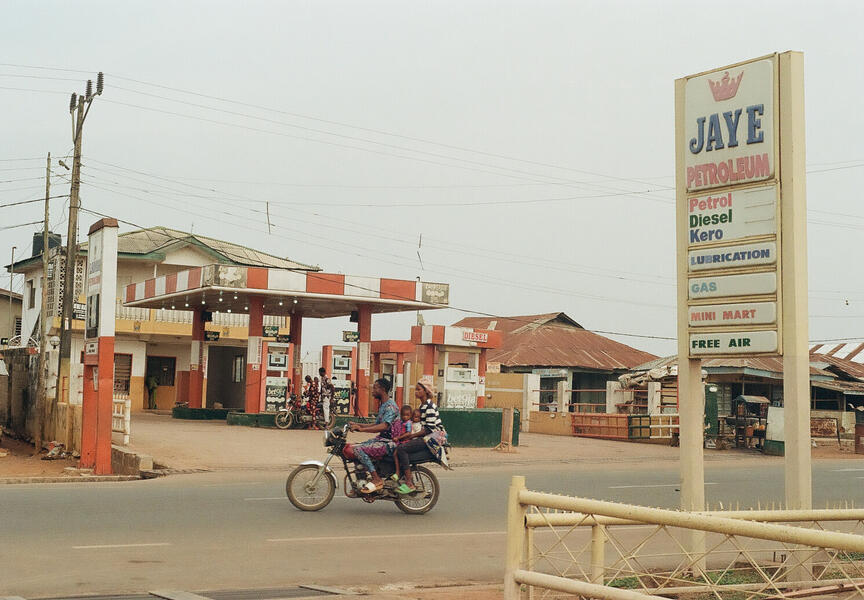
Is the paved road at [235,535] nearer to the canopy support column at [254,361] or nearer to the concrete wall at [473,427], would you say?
the concrete wall at [473,427]

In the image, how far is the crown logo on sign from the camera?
10180 millimetres

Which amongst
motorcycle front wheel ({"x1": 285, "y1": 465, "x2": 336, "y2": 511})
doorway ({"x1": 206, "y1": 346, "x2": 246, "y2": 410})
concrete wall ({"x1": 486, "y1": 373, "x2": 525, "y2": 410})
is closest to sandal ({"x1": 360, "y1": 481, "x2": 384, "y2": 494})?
motorcycle front wheel ({"x1": 285, "y1": 465, "x2": 336, "y2": 511})

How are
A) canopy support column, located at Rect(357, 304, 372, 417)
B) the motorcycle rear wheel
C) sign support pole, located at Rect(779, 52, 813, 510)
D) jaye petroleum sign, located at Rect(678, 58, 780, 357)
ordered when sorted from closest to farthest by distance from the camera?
sign support pole, located at Rect(779, 52, 813, 510), jaye petroleum sign, located at Rect(678, 58, 780, 357), the motorcycle rear wheel, canopy support column, located at Rect(357, 304, 372, 417)

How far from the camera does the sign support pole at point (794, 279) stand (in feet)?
31.9

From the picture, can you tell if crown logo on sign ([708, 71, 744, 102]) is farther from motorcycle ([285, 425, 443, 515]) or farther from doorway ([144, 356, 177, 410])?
doorway ([144, 356, 177, 410])

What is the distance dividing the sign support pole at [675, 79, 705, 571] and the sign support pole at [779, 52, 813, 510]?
33.2 inches

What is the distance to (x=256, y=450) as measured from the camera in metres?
24.3

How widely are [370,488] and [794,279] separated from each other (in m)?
6.31

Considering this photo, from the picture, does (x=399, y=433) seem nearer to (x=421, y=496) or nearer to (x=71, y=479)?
(x=421, y=496)

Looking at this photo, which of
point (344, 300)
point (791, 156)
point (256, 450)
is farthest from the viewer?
point (344, 300)

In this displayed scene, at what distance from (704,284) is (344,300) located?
84.4ft

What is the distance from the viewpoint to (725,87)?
33.7ft

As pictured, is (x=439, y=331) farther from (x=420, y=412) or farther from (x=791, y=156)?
(x=791, y=156)

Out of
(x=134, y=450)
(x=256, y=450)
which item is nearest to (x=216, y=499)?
(x=134, y=450)
